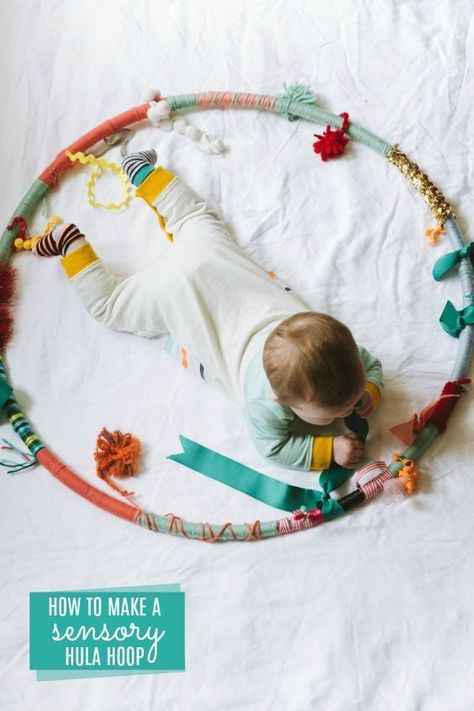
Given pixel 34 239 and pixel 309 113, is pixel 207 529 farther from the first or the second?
pixel 309 113

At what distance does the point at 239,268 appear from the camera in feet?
4.03

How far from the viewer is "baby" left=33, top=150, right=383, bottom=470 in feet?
3.15

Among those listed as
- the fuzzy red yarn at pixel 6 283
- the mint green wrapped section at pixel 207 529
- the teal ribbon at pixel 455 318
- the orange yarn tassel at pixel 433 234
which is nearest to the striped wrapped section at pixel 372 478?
the mint green wrapped section at pixel 207 529

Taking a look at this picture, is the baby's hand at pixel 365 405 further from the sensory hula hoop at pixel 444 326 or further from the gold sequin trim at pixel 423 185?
the gold sequin trim at pixel 423 185

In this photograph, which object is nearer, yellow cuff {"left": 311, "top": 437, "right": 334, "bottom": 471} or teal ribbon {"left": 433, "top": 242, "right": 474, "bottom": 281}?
yellow cuff {"left": 311, "top": 437, "right": 334, "bottom": 471}

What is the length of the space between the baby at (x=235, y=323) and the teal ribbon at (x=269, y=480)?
0.08 ft

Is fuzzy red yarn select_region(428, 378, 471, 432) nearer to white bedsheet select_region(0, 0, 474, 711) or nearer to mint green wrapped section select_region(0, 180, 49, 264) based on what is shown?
white bedsheet select_region(0, 0, 474, 711)

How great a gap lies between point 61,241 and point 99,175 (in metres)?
0.19

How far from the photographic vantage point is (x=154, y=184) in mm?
1324

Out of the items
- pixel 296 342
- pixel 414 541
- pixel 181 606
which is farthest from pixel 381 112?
pixel 181 606

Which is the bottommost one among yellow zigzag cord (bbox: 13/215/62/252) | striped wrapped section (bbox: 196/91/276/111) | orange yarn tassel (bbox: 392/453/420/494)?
orange yarn tassel (bbox: 392/453/420/494)

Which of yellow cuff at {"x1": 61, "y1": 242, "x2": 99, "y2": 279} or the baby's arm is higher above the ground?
yellow cuff at {"x1": 61, "y1": 242, "x2": 99, "y2": 279}

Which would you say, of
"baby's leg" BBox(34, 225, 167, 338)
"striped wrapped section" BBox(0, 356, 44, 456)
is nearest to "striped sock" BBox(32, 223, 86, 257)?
"baby's leg" BBox(34, 225, 167, 338)

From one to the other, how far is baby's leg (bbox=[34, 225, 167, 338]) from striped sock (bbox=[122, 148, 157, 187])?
136mm
